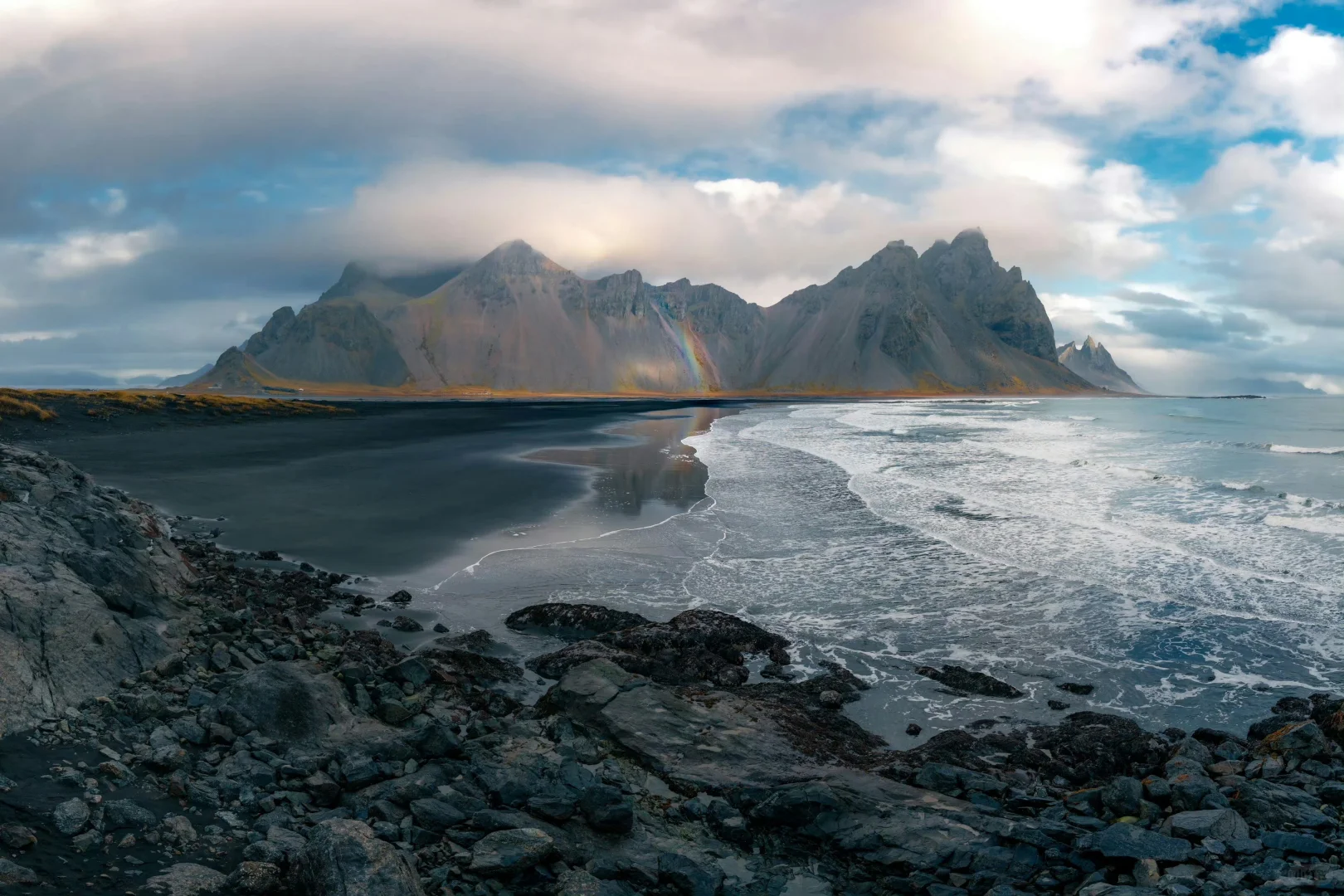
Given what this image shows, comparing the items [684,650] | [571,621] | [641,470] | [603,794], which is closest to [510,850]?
[603,794]

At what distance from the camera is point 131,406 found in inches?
3007

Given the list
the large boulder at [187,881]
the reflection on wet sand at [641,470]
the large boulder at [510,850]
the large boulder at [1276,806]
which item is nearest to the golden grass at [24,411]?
the reflection on wet sand at [641,470]

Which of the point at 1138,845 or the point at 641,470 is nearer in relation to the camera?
the point at 1138,845

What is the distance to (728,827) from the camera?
8266 millimetres

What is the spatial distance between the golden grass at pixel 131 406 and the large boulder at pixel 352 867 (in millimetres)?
70390

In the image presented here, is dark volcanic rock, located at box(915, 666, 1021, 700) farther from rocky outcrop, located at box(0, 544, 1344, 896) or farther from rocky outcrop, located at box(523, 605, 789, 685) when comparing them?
rocky outcrop, located at box(523, 605, 789, 685)

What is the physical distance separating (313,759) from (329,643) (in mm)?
5171

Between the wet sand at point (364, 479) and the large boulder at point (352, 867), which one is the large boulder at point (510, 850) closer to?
the large boulder at point (352, 867)

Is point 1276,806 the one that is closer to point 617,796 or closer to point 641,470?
point 617,796

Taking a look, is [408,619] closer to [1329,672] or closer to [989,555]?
[989,555]

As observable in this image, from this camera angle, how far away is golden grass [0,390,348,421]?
60250 millimetres

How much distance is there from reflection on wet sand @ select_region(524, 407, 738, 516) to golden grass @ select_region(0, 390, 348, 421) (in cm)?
4482

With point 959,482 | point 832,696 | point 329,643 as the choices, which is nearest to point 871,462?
point 959,482

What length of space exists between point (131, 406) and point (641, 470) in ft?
215
